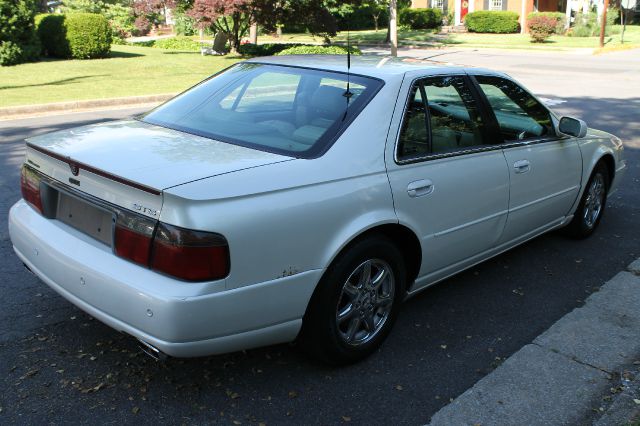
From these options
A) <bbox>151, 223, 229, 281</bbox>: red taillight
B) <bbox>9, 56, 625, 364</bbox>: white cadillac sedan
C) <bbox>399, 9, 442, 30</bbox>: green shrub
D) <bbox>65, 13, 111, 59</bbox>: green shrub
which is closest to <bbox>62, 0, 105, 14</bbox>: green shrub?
<bbox>65, 13, 111, 59</bbox>: green shrub

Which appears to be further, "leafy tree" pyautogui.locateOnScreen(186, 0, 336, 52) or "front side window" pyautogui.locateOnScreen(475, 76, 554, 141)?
"leafy tree" pyautogui.locateOnScreen(186, 0, 336, 52)

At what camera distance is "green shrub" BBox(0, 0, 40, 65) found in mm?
18938

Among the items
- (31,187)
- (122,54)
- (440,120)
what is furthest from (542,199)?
(122,54)

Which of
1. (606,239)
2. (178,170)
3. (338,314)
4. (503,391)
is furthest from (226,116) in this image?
(606,239)

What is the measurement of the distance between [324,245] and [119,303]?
3.19 feet

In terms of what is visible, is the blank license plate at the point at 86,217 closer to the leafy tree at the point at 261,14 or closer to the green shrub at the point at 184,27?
the leafy tree at the point at 261,14

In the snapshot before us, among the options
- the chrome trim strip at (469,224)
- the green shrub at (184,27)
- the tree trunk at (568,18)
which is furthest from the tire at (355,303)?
the tree trunk at (568,18)

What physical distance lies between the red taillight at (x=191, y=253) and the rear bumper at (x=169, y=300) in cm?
5

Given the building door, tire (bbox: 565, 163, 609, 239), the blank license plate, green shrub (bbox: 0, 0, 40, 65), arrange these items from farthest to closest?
the building door → green shrub (bbox: 0, 0, 40, 65) → tire (bbox: 565, 163, 609, 239) → the blank license plate

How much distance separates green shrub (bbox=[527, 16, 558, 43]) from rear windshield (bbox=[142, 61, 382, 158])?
118ft

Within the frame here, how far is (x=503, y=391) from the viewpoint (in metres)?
3.31

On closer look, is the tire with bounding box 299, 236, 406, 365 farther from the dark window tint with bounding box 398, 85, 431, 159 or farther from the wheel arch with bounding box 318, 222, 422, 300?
the dark window tint with bounding box 398, 85, 431, 159

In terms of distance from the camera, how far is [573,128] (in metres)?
4.85

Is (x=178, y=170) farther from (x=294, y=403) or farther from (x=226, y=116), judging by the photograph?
(x=294, y=403)
